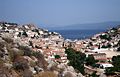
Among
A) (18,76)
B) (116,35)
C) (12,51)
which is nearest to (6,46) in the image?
(12,51)

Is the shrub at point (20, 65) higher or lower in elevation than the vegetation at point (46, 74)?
higher

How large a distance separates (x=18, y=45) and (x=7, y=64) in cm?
395

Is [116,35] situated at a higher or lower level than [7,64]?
lower

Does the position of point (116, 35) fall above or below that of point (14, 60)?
below

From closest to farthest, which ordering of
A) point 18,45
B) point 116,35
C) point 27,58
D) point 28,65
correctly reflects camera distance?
point 28,65 → point 27,58 → point 18,45 → point 116,35

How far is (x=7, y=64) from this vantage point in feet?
50.9

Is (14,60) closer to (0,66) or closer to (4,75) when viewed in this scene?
(0,66)

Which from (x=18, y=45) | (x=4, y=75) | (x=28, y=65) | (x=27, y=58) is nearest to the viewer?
(x=4, y=75)

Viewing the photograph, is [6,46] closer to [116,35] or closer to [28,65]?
[28,65]

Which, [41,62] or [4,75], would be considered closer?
[4,75]

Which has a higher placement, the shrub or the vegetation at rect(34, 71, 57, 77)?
the shrub

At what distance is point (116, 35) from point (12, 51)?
256 ft

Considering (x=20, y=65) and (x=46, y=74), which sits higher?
(x=20, y=65)

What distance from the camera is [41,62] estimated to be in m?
18.0
